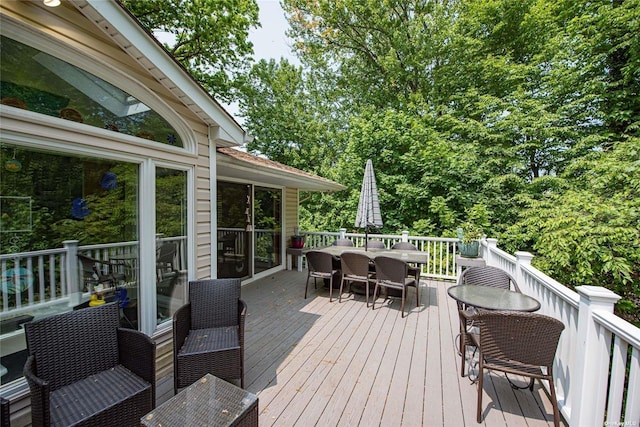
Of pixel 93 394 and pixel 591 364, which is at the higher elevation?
pixel 591 364

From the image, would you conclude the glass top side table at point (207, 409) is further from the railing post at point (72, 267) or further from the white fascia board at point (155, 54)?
the white fascia board at point (155, 54)

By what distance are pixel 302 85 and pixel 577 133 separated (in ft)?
38.9

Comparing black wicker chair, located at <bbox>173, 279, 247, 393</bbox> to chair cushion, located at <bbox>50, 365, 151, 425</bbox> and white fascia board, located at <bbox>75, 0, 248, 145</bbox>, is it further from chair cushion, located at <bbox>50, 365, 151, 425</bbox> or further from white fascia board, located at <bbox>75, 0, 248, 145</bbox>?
white fascia board, located at <bbox>75, 0, 248, 145</bbox>

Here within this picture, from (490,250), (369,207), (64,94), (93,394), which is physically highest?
(64,94)

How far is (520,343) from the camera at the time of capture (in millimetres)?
1982

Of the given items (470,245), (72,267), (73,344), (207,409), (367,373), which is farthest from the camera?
(470,245)

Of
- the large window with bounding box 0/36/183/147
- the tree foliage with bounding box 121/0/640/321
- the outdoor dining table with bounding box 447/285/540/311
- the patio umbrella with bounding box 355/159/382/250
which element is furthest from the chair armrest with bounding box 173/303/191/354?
the tree foliage with bounding box 121/0/640/321

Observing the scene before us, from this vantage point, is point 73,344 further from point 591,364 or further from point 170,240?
point 591,364

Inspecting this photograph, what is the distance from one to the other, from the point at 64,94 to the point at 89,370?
1950 mm

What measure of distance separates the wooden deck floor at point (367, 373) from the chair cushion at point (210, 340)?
0.45 metres

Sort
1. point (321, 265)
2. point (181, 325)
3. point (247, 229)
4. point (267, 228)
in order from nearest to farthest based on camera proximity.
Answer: point (181, 325), point (321, 265), point (247, 229), point (267, 228)

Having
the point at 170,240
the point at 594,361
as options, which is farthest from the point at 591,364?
the point at 170,240

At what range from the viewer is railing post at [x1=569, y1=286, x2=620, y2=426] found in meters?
1.71

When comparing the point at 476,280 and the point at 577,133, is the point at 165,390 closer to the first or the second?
the point at 476,280
